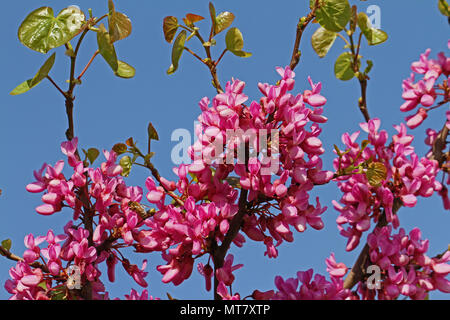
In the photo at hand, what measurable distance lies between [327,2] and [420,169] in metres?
0.67

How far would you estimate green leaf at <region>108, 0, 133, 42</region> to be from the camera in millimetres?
1718

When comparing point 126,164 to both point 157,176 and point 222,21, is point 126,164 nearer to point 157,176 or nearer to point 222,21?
point 157,176

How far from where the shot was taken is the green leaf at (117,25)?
5.64 feet

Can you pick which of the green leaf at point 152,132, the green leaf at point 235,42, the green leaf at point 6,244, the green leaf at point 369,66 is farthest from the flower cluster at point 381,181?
the green leaf at point 6,244

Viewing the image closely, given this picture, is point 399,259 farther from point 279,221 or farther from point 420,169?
point 279,221

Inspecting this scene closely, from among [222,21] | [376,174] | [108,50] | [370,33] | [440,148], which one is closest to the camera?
[108,50]

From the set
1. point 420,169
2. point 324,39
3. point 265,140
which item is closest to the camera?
point 265,140

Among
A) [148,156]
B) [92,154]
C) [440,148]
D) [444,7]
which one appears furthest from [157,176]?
[444,7]

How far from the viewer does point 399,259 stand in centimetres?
193

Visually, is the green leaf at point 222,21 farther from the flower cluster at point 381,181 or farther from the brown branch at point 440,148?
the brown branch at point 440,148

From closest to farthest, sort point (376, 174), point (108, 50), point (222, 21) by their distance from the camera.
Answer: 1. point (108, 50)
2. point (376, 174)
3. point (222, 21)

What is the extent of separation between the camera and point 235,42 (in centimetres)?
194

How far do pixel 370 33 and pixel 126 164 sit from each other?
102cm
